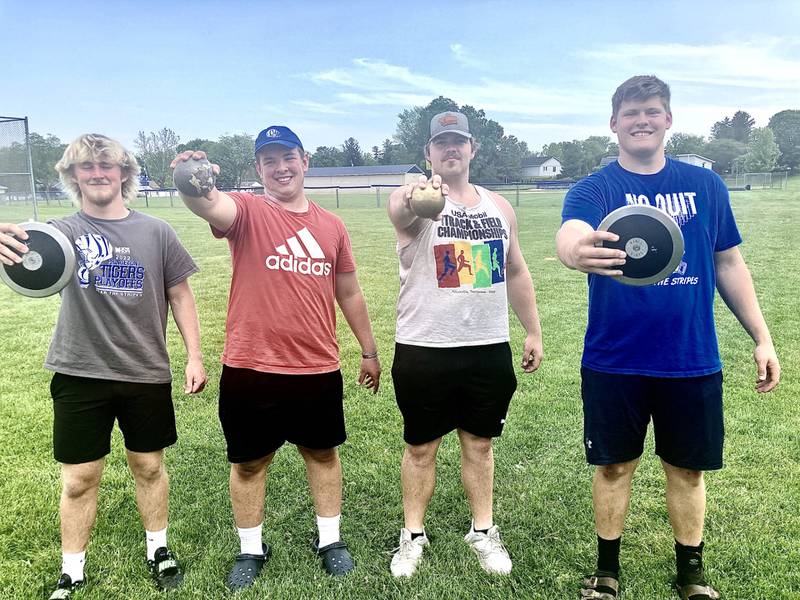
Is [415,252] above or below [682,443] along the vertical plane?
above

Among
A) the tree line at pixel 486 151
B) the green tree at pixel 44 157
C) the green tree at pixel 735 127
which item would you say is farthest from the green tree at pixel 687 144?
the green tree at pixel 44 157

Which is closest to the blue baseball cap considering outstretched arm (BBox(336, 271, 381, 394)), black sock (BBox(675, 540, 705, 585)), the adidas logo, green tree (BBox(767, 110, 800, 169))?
the adidas logo

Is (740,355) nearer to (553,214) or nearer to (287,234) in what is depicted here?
(287,234)

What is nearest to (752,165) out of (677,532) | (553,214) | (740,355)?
(553,214)

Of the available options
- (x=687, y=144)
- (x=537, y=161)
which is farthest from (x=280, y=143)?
(x=537, y=161)

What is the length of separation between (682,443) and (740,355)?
4543 mm

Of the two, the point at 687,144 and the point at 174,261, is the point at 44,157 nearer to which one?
the point at 174,261

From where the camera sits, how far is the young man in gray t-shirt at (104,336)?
2.58 meters

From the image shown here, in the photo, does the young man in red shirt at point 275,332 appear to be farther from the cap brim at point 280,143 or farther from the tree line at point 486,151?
the tree line at point 486,151

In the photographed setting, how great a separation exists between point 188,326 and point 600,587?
2.37 m

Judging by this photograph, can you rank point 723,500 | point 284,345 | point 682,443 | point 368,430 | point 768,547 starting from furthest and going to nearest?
point 368,430, point 723,500, point 768,547, point 284,345, point 682,443

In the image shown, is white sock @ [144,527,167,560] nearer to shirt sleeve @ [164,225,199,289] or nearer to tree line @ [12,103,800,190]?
shirt sleeve @ [164,225,199,289]

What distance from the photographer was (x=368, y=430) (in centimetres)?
461

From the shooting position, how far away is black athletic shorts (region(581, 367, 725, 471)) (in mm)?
2521
